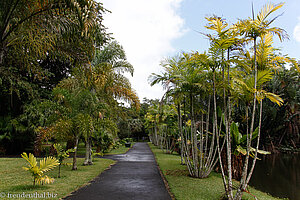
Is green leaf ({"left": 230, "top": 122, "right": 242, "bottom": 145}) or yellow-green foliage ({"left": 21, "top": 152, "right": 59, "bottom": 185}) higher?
green leaf ({"left": 230, "top": 122, "right": 242, "bottom": 145})

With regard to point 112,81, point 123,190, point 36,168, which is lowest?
point 123,190

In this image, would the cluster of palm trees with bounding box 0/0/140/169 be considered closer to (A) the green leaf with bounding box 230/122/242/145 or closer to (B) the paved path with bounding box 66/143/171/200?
(B) the paved path with bounding box 66/143/171/200

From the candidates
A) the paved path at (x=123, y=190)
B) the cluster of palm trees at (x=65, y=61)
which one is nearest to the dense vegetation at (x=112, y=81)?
the cluster of palm trees at (x=65, y=61)

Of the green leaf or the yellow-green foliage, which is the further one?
the green leaf

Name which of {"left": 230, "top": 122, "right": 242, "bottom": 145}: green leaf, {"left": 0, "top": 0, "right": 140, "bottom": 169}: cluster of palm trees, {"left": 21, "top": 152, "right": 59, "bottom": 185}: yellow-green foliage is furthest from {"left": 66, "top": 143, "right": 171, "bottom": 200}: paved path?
{"left": 230, "top": 122, "right": 242, "bottom": 145}: green leaf

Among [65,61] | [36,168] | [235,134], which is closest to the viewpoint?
[36,168]

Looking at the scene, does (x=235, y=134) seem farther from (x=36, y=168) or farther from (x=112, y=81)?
(x=36, y=168)

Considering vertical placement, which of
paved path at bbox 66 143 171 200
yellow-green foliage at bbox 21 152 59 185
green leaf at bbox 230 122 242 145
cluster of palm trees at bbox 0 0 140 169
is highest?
cluster of palm trees at bbox 0 0 140 169

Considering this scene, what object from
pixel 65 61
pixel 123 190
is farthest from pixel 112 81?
pixel 123 190

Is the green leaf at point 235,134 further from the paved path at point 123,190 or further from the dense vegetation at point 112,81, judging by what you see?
the paved path at point 123,190

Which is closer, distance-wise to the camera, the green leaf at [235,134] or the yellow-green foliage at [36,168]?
the yellow-green foliage at [36,168]

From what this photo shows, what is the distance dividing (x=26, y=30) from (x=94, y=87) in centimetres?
577

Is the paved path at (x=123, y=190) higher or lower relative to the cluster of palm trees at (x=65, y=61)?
lower

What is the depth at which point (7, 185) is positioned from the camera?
666cm
